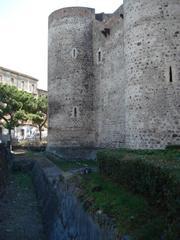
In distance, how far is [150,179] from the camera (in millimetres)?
7113

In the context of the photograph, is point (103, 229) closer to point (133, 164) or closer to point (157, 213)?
point (157, 213)

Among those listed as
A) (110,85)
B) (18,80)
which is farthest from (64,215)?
(18,80)

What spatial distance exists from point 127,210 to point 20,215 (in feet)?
26.0

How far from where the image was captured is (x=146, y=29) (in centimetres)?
1485

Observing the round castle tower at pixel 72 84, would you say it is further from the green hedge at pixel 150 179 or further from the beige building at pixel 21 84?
the beige building at pixel 21 84

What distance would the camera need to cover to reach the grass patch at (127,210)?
5.64 meters

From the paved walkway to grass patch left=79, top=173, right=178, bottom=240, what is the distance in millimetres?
2952

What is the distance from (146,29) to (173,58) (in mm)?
1774

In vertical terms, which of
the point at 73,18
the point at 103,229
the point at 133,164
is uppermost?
the point at 73,18

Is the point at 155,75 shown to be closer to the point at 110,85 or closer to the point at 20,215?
the point at 110,85

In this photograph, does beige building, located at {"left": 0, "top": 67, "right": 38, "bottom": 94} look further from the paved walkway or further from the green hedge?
the green hedge

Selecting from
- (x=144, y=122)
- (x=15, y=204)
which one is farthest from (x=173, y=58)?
(x=15, y=204)

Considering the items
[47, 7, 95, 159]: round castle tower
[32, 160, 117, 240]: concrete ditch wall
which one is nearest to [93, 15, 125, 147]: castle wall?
[47, 7, 95, 159]: round castle tower

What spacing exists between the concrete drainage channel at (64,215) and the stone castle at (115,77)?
4053 mm
